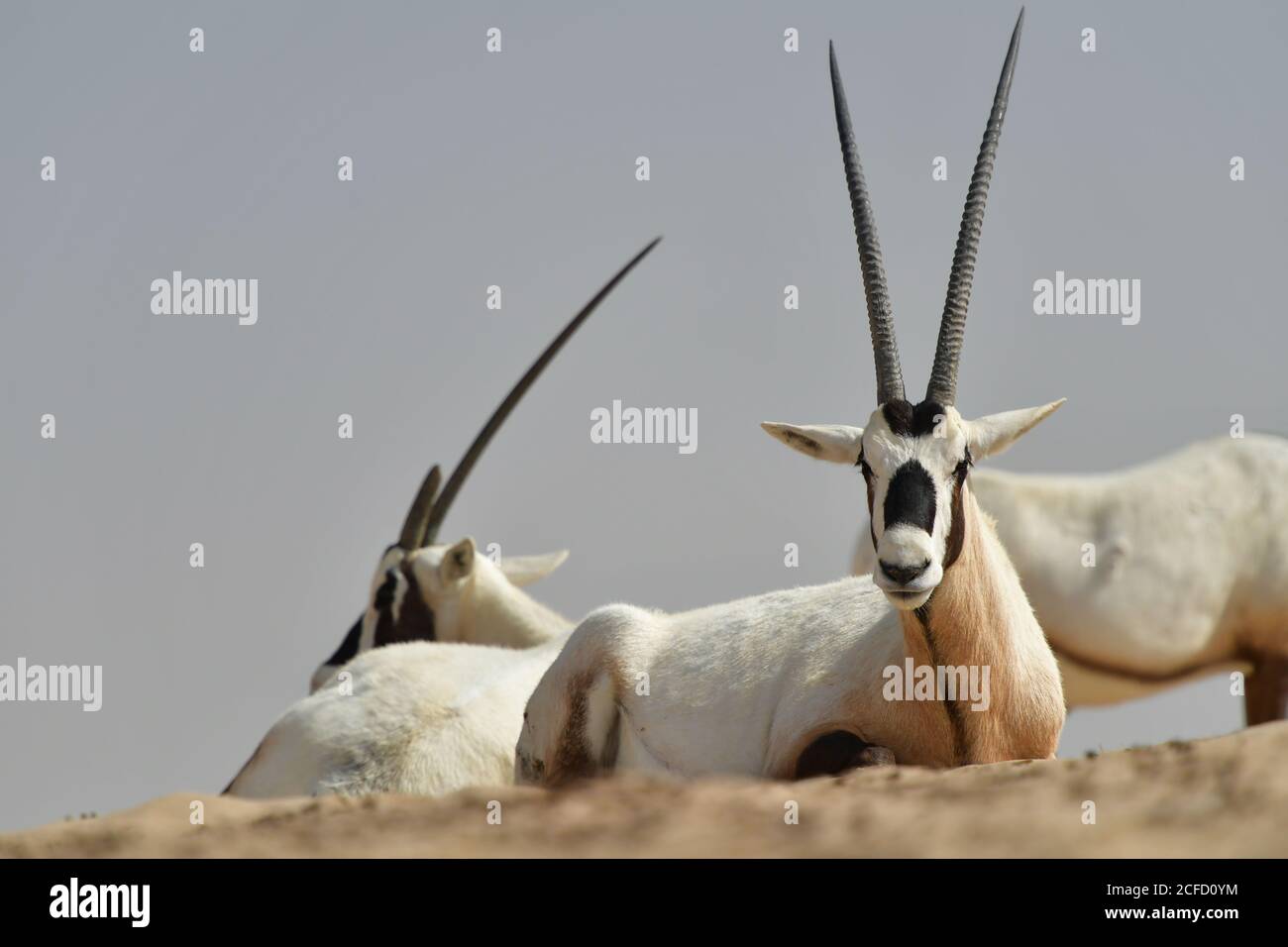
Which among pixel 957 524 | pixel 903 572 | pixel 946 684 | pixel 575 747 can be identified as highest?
pixel 957 524

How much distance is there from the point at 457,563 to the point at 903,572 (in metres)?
5.87

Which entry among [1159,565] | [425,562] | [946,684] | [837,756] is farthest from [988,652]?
[1159,565]

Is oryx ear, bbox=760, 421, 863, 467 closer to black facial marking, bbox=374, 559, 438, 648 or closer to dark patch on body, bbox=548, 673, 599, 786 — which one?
dark patch on body, bbox=548, 673, 599, 786

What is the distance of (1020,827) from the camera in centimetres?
331

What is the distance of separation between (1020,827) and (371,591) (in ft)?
27.2

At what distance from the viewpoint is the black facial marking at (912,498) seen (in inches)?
219

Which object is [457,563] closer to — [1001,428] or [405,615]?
[405,615]

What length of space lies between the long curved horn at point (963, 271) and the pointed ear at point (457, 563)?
14.5ft

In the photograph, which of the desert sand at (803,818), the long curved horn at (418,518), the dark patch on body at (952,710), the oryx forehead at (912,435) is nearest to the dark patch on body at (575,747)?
the dark patch on body at (952,710)

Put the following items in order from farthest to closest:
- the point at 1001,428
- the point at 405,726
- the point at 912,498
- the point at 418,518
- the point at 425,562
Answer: the point at 418,518 < the point at 425,562 < the point at 405,726 < the point at 1001,428 < the point at 912,498

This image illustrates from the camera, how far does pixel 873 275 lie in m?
6.91
